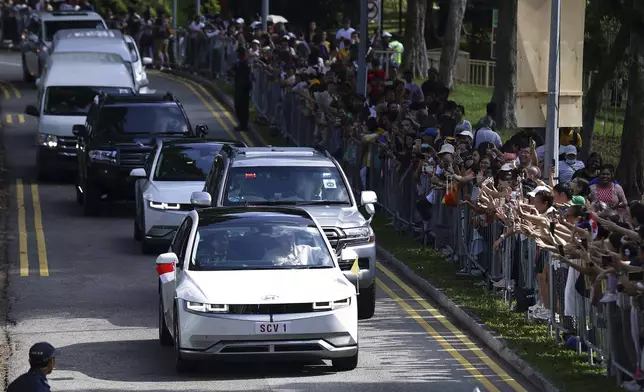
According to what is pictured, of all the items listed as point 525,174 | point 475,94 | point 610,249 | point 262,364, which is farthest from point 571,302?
point 475,94

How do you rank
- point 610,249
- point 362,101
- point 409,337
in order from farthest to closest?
1. point 362,101
2. point 409,337
3. point 610,249

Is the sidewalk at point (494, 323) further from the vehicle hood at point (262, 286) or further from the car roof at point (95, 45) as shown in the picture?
the car roof at point (95, 45)

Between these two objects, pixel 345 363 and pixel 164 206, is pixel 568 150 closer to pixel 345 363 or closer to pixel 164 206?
pixel 164 206

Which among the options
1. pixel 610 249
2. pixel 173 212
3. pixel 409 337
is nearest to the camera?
pixel 610 249

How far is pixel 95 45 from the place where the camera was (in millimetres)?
35688

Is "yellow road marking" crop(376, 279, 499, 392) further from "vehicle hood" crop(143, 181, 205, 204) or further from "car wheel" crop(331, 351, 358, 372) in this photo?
"vehicle hood" crop(143, 181, 205, 204)

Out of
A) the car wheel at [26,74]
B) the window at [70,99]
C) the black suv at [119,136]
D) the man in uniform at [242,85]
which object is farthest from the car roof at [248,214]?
the car wheel at [26,74]

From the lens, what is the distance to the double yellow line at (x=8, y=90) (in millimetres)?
44691

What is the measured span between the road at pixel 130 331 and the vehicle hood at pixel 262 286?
2.72ft

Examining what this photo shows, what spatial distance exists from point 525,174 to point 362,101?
1048cm


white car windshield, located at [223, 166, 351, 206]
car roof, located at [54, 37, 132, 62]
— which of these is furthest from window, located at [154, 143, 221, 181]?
car roof, located at [54, 37, 132, 62]

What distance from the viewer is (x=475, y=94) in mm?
47312

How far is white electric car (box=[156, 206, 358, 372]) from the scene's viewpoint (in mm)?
13750

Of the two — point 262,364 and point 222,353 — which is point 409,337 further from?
point 222,353
